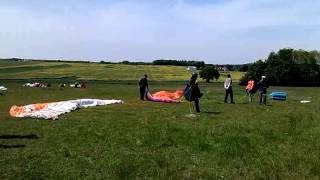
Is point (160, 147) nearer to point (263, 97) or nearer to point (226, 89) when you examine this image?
point (226, 89)

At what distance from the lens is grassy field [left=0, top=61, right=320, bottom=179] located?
14273 mm

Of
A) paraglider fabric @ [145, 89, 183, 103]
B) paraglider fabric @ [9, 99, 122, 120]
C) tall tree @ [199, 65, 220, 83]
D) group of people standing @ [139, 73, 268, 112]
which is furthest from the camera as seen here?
tall tree @ [199, 65, 220, 83]

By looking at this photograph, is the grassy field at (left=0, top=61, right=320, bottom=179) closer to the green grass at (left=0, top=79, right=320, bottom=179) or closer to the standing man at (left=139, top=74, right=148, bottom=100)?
the green grass at (left=0, top=79, right=320, bottom=179)

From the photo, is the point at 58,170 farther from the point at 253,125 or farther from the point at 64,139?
the point at 253,125

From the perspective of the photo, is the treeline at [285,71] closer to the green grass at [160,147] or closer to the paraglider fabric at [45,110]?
the paraglider fabric at [45,110]

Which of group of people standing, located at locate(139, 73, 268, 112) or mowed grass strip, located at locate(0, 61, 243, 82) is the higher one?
group of people standing, located at locate(139, 73, 268, 112)

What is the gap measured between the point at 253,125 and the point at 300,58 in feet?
387

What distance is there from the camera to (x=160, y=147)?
18.3 metres

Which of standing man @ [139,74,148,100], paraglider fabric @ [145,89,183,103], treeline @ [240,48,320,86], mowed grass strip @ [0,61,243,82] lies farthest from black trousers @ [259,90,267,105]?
mowed grass strip @ [0,61,243,82]

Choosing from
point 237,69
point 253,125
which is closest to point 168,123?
point 253,125

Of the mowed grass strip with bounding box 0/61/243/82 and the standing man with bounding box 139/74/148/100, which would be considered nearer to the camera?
the standing man with bounding box 139/74/148/100

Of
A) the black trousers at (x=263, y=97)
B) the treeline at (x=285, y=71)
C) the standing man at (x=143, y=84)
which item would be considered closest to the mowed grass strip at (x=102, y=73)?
the treeline at (x=285, y=71)

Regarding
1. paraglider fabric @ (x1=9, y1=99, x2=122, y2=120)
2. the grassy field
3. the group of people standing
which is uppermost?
the group of people standing

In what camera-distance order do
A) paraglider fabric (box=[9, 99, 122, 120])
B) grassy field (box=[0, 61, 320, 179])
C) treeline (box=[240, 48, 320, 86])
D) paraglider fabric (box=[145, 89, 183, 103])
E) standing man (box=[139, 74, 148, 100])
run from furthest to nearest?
treeline (box=[240, 48, 320, 86])
standing man (box=[139, 74, 148, 100])
paraglider fabric (box=[145, 89, 183, 103])
paraglider fabric (box=[9, 99, 122, 120])
grassy field (box=[0, 61, 320, 179])
